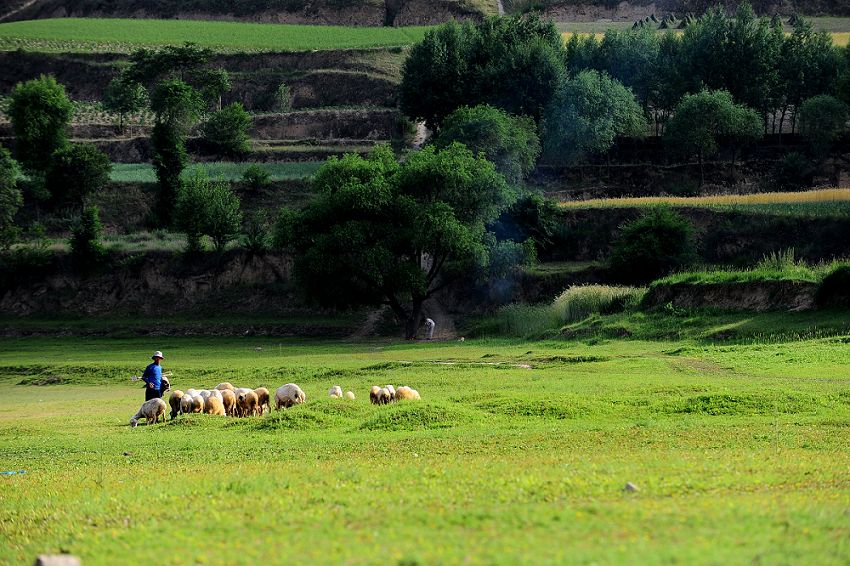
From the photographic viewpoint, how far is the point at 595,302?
2340 inches

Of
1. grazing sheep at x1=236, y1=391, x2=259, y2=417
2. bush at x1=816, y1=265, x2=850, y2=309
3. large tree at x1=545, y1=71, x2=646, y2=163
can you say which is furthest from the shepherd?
large tree at x1=545, y1=71, x2=646, y2=163

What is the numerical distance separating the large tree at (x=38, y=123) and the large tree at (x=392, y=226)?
37.2m

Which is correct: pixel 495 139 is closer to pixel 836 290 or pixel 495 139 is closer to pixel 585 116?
pixel 585 116

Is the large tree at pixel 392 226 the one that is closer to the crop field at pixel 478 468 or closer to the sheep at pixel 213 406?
the crop field at pixel 478 468

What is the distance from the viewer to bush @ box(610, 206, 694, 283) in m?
70.1

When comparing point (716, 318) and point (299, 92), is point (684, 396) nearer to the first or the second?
point (716, 318)

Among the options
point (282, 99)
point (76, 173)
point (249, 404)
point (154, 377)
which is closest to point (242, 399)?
point (249, 404)

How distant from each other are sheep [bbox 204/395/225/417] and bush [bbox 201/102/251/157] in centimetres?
7401

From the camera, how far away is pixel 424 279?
6575 centimetres

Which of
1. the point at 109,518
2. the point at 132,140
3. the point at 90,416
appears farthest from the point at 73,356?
the point at 132,140

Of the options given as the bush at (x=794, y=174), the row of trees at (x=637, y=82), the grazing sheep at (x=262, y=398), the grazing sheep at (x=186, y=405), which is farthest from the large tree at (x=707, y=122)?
the grazing sheep at (x=186, y=405)

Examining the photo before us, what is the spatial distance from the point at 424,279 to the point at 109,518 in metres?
49.2

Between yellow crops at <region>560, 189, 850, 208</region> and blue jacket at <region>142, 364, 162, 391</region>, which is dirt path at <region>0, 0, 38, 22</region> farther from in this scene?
blue jacket at <region>142, 364, 162, 391</region>

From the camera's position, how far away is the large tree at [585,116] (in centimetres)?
8956
